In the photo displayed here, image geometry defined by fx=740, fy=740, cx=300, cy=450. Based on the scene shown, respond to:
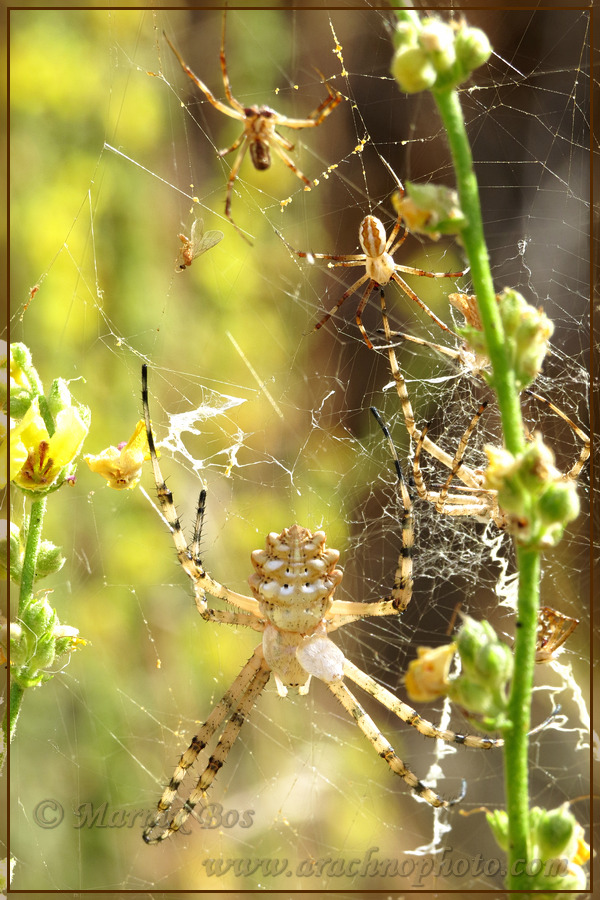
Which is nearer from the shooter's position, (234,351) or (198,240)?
(198,240)

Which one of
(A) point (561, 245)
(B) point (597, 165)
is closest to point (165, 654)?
(A) point (561, 245)

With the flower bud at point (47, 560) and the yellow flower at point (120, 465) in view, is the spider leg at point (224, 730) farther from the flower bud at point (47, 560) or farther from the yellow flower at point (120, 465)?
the flower bud at point (47, 560)

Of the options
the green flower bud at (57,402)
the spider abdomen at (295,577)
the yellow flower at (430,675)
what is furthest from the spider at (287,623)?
the yellow flower at (430,675)

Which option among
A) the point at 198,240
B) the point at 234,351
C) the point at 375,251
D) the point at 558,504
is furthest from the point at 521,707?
the point at 234,351

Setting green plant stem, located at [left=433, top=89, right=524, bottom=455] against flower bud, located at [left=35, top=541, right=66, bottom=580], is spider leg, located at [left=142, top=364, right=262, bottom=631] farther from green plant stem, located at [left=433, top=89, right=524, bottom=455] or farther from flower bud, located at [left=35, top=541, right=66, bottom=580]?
green plant stem, located at [left=433, top=89, right=524, bottom=455]

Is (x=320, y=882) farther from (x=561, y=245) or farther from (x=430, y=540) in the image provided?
(x=561, y=245)

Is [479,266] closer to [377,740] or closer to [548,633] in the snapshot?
[548,633]
